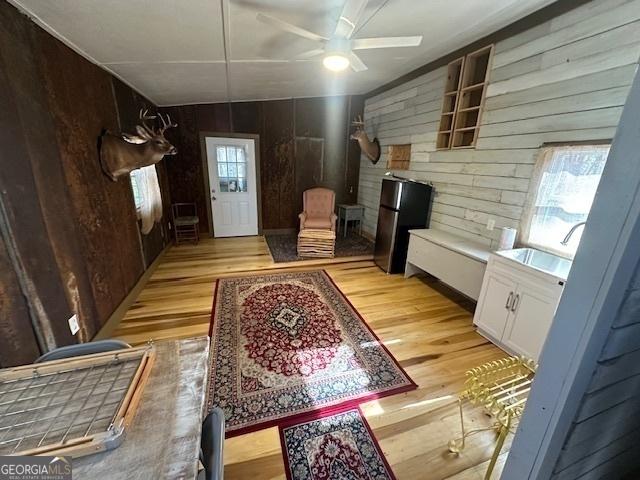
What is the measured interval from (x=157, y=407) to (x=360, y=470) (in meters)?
1.11

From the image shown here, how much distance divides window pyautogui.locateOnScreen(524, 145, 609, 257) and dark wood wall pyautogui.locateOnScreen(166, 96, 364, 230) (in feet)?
12.2

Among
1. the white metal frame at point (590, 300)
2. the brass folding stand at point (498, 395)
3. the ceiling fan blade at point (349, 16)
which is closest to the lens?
the white metal frame at point (590, 300)

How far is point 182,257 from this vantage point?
161 inches

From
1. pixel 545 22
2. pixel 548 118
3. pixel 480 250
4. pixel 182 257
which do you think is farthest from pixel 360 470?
pixel 182 257

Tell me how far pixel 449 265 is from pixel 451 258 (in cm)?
9

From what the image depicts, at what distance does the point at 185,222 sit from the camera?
4.52 metres

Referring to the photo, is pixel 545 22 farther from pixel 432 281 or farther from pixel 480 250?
pixel 432 281

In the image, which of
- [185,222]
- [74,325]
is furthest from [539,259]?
[185,222]

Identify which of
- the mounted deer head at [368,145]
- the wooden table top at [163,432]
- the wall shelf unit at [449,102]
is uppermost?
the wall shelf unit at [449,102]

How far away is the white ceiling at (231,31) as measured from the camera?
1.65 meters

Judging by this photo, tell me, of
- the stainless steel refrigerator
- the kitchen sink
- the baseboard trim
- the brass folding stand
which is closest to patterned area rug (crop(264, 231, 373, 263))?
the stainless steel refrigerator

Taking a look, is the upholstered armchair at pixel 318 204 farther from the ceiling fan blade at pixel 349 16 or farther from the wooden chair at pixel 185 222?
the ceiling fan blade at pixel 349 16

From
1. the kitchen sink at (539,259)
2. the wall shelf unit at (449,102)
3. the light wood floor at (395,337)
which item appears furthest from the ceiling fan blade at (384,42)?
the light wood floor at (395,337)

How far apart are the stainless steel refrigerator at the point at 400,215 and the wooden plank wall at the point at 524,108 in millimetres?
176
